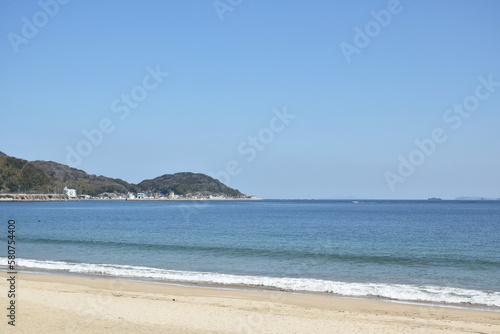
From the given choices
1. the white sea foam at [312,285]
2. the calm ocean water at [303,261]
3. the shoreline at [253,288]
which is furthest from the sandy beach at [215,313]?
the calm ocean water at [303,261]

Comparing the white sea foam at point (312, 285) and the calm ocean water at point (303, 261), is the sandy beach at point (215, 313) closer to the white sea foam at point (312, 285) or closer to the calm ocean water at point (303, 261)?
the white sea foam at point (312, 285)

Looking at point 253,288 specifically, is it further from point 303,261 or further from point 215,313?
point 303,261

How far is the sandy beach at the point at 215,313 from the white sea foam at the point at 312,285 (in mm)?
1271

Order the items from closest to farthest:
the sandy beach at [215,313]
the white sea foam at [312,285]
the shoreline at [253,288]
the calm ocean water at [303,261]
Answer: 1. the sandy beach at [215,313]
2. the shoreline at [253,288]
3. the white sea foam at [312,285]
4. the calm ocean water at [303,261]

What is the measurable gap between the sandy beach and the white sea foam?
1271 mm

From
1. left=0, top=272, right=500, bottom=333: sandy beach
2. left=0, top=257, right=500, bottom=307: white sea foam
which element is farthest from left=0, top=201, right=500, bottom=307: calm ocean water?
left=0, top=272, right=500, bottom=333: sandy beach

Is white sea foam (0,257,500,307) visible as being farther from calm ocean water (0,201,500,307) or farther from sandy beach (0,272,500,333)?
sandy beach (0,272,500,333)

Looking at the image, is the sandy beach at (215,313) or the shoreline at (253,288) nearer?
the sandy beach at (215,313)

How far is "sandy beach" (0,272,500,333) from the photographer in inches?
458

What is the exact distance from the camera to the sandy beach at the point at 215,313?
1163 centimetres

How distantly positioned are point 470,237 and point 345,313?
3130cm

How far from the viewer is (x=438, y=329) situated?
38.9 feet

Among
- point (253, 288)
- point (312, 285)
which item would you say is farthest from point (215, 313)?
point (312, 285)

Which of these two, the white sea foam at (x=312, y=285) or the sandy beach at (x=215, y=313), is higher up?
the white sea foam at (x=312, y=285)
